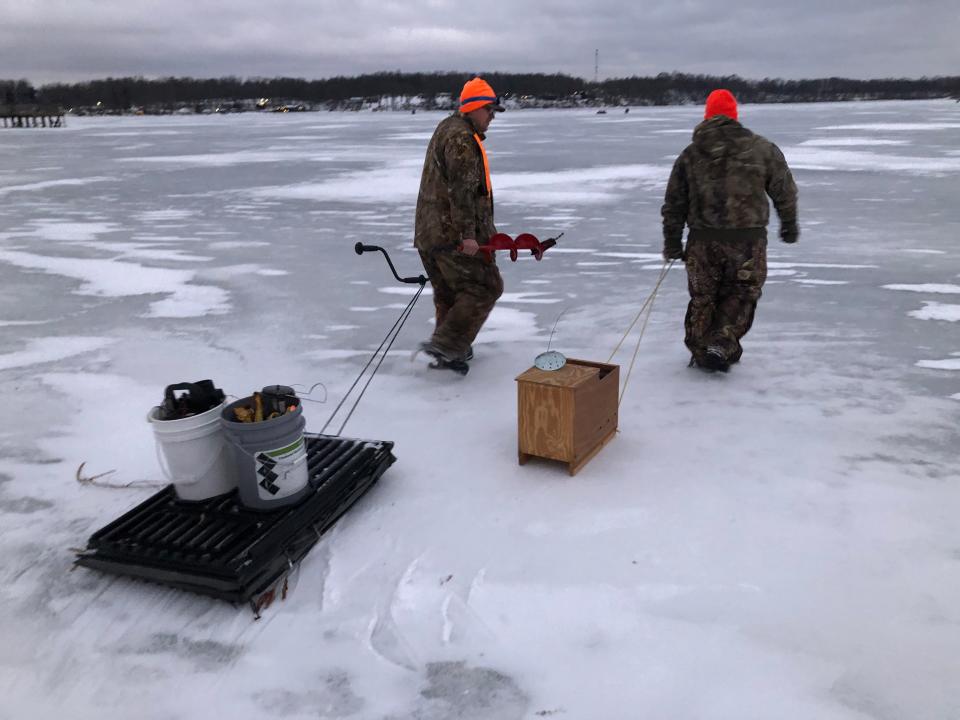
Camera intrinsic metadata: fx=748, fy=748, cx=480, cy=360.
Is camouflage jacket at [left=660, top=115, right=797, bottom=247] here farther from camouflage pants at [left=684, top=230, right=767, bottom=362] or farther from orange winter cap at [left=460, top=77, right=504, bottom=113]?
orange winter cap at [left=460, top=77, right=504, bottom=113]

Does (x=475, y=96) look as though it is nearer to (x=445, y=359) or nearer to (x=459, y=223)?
(x=459, y=223)

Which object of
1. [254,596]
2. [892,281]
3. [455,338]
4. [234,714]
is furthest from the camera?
[892,281]

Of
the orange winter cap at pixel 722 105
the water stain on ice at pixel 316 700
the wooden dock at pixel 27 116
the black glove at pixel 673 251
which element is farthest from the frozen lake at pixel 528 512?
the wooden dock at pixel 27 116

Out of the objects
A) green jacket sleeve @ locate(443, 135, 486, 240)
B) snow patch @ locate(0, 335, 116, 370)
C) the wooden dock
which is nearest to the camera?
green jacket sleeve @ locate(443, 135, 486, 240)

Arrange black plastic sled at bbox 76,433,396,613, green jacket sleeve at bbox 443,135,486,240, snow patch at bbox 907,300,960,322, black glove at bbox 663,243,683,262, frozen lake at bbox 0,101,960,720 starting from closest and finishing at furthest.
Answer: frozen lake at bbox 0,101,960,720 → black plastic sled at bbox 76,433,396,613 → green jacket sleeve at bbox 443,135,486,240 → black glove at bbox 663,243,683,262 → snow patch at bbox 907,300,960,322

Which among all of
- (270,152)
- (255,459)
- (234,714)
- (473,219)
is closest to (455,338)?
(473,219)

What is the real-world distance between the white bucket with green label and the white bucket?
66 millimetres

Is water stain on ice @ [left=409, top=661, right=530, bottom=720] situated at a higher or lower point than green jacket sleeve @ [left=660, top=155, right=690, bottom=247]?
lower

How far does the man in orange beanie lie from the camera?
14.1ft

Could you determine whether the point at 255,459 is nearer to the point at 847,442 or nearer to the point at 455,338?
the point at 455,338

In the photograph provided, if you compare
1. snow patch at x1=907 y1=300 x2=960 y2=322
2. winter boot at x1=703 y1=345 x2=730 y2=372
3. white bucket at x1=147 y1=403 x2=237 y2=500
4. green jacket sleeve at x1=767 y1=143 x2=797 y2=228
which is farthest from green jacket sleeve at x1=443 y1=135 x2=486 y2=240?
snow patch at x1=907 y1=300 x2=960 y2=322

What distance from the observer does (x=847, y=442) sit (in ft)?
12.0

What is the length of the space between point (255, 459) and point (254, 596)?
1.63ft

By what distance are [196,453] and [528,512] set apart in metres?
1.34
